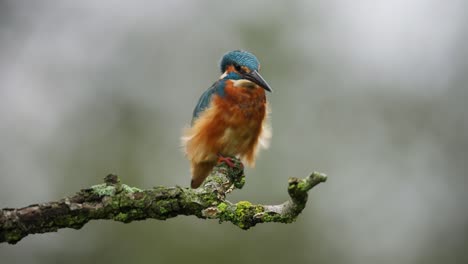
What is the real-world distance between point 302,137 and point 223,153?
480 centimetres

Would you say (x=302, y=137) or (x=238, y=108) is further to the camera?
(x=302, y=137)

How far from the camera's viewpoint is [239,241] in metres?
9.13

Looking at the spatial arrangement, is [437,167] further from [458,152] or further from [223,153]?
[223,153]

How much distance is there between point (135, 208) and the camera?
332 cm

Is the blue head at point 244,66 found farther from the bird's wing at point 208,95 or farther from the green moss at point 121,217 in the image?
the green moss at point 121,217

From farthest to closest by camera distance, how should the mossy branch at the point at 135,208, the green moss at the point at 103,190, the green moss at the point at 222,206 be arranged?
the green moss at the point at 222,206
the green moss at the point at 103,190
the mossy branch at the point at 135,208

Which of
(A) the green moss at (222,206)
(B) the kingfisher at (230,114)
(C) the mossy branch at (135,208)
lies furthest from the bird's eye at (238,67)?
(A) the green moss at (222,206)

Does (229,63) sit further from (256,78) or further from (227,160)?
(227,160)

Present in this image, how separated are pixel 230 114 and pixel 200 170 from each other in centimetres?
69

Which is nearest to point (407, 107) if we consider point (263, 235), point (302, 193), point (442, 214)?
point (442, 214)

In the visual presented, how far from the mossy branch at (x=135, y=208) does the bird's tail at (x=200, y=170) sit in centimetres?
208

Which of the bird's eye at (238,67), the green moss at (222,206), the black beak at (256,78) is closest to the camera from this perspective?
the green moss at (222,206)

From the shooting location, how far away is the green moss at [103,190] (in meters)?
3.19

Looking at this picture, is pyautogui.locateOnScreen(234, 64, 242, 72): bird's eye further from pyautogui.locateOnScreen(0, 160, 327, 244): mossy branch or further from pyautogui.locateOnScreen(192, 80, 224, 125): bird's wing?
pyautogui.locateOnScreen(0, 160, 327, 244): mossy branch
